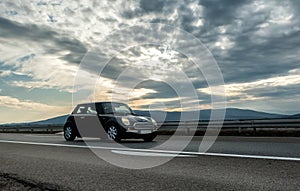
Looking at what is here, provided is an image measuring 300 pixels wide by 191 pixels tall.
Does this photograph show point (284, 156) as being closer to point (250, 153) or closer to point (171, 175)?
point (250, 153)

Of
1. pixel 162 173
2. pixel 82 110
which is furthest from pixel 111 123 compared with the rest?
pixel 162 173

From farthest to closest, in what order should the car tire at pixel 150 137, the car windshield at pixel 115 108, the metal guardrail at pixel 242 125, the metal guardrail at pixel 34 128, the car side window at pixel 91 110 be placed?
1. the metal guardrail at pixel 34 128
2. the metal guardrail at pixel 242 125
3. the car side window at pixel 91 110
4. the car windshield at pixel 115 108
5. the car tire at pixel 150 137

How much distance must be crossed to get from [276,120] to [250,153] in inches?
337

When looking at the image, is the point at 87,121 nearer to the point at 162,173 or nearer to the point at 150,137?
the point at 150,137

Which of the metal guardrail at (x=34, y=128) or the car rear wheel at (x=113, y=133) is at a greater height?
the metal guardrail at (x=34, y=128)

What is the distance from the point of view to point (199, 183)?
446 centimetres

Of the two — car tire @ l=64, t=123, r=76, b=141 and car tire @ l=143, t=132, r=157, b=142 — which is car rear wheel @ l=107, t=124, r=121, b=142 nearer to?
car tire @ l=143, t=132, r=157, b=142

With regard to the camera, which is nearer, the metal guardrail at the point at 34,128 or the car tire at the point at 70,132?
the car tire at the point at 70,132

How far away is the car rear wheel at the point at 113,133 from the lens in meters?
11.3

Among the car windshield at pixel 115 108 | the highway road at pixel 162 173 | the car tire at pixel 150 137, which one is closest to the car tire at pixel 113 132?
the car windshield at pixel 115 108

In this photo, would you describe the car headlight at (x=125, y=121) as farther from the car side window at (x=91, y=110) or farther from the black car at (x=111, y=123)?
the car side window at (x=91, y=110)

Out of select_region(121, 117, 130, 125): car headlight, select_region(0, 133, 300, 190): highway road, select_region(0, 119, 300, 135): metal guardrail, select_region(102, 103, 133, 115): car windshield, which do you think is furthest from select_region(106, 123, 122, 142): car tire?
select_region(0, 119, 300, 135): metal guardrail

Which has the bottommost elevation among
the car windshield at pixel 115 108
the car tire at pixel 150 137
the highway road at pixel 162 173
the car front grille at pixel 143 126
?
the highway road at pixel 162 173

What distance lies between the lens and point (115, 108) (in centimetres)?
1209
